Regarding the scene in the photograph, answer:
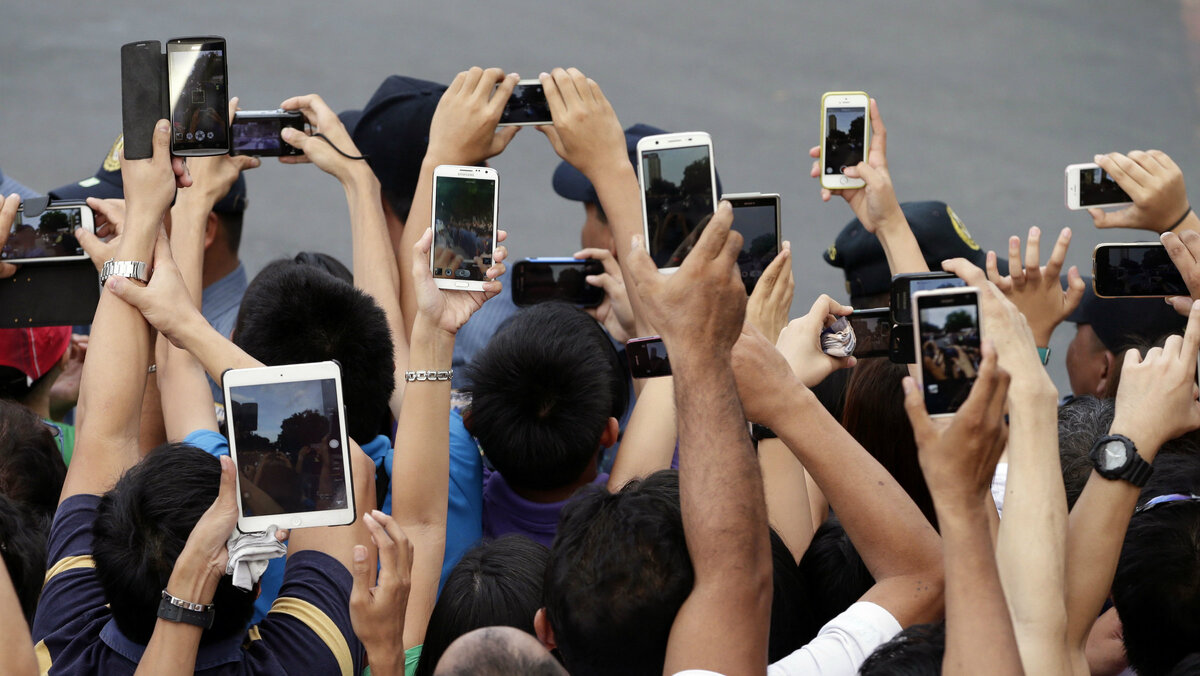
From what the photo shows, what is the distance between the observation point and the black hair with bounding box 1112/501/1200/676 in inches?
73.7

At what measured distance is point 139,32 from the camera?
22.2 feet

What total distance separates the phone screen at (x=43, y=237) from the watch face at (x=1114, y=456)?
2073 mm

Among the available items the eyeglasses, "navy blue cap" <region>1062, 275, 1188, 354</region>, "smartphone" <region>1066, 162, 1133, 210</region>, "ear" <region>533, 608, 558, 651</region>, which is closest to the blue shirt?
"ear" <region>533, 608, 558, 651</region>

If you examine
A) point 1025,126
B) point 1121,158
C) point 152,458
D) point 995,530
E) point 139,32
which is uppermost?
point 139,32

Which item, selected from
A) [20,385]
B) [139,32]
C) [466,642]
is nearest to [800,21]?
[139,32]

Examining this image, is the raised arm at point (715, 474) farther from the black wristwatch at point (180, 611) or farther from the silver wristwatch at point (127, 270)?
the silver wristwatch at point (127, 270)

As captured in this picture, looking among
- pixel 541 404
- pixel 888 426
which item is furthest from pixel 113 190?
pixel 888 426

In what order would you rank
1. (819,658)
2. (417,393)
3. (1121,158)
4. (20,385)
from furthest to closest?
(20,385) → (1121,158) → (417,393) → (819,658)

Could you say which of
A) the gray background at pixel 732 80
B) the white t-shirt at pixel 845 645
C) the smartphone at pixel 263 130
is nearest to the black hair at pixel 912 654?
the white t-shirt at pixel 845 645

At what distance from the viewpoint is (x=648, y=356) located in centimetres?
225

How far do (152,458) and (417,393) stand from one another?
490 mm

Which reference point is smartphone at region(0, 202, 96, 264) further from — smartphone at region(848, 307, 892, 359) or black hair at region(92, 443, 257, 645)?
smartphone at region(848, 307, 892, 359)

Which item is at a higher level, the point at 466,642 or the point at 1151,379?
the point at 1151,379

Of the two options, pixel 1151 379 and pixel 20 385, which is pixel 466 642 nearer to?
pixel 1151 379
